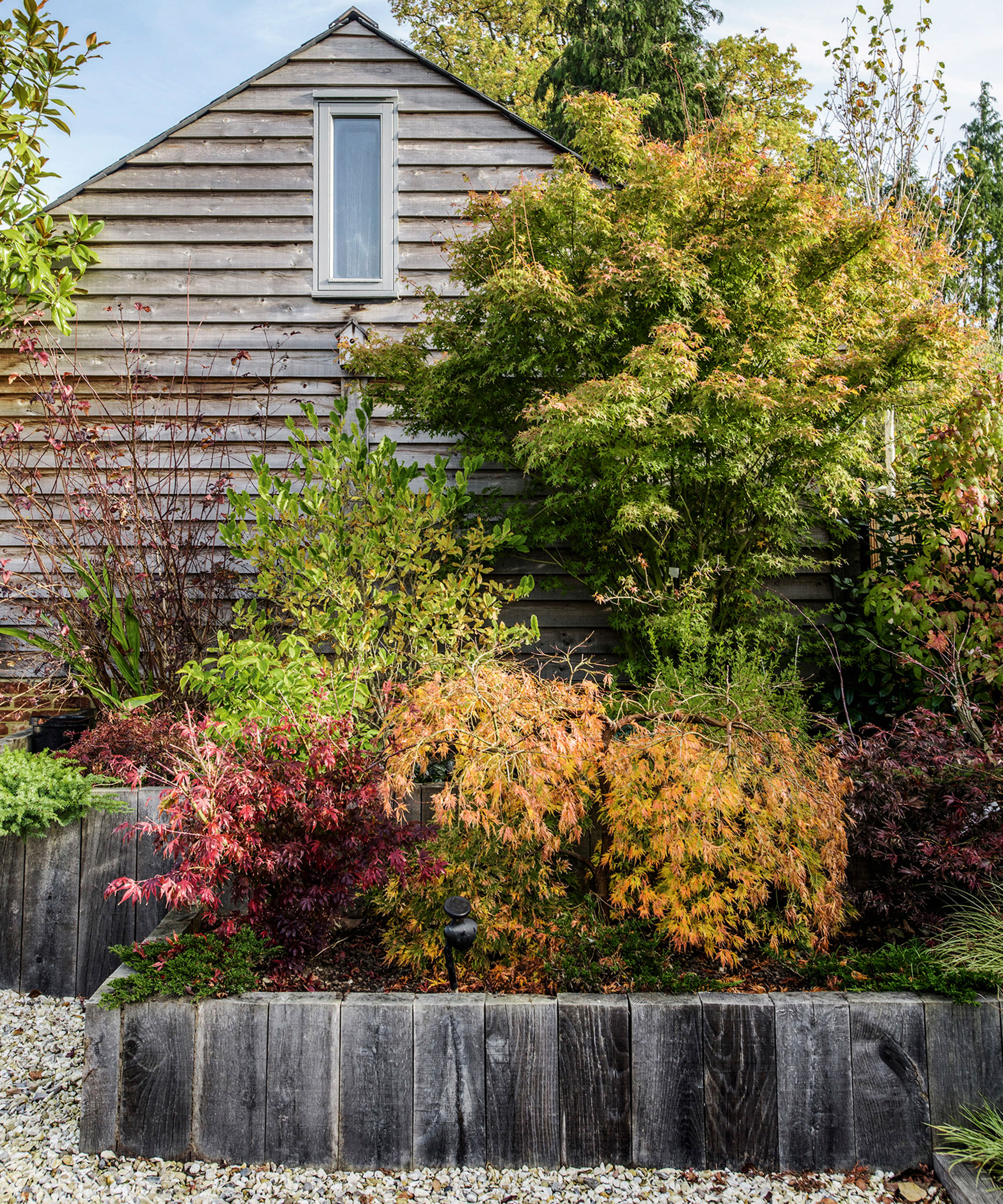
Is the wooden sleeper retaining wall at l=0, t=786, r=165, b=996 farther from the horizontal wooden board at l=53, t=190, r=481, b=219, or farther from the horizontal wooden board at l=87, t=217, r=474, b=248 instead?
the horizontal wooden board at l=53, t=190, r=481, b=219

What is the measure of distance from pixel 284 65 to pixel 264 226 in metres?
1.18

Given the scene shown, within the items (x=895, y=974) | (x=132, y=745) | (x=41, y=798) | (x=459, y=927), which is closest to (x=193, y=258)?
(x=132, y=745)

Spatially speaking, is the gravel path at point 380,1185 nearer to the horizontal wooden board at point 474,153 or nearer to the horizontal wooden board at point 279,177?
the horizontal wooden board at point 279,177

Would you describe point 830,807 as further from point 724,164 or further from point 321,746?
point 724,164

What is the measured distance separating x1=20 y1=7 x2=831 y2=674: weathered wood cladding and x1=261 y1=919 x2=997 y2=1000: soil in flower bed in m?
3.22

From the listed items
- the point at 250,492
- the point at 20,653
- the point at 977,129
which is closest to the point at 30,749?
the point at 20,653

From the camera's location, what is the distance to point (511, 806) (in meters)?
2.62

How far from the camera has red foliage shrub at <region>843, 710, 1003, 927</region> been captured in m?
2.75

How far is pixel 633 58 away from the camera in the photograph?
13.2m

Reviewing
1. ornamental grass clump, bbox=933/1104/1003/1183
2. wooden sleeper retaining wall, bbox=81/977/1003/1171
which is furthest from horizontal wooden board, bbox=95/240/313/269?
ornamental grass clump, bbox=933/1104/1003/1183

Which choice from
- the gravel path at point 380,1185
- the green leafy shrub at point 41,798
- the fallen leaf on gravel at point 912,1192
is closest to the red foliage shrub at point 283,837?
the gravel path at point 380,1185

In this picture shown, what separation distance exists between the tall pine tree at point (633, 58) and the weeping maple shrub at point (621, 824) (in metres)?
12.6

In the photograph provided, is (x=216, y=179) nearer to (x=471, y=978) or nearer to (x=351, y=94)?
(x=351, y=94)

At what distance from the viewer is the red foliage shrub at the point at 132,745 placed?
3.62 meters
